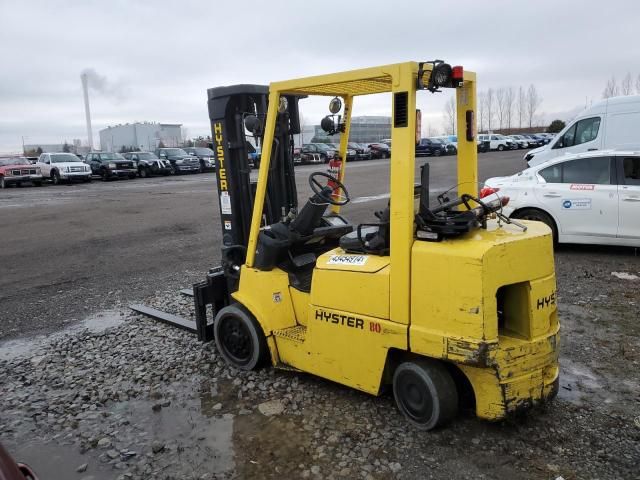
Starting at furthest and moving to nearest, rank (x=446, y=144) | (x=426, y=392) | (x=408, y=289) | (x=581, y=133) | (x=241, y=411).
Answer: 1. (x=446, y=144)
2. (x=581, y=133)
3. (x=241, y=411)
4. (x=426, y=392)
5. (x=408, y=289)

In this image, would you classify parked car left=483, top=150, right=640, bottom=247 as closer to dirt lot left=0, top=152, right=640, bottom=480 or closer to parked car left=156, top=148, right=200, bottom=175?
dirt lot left=0, top=152, right=640, bottom=480

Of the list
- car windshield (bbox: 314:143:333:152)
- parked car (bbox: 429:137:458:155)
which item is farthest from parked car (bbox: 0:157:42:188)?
parked car (bbox: 429:137:458:155)

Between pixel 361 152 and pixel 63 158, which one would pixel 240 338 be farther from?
pixel 361 152

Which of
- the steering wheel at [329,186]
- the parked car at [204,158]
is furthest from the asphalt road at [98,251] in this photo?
the parked car at [204,158]

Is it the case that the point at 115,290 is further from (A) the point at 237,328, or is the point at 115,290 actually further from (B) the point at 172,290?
(A) the point at 237,328

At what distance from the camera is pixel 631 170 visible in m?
8.37

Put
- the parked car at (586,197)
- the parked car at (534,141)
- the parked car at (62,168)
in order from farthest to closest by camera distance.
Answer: the parked car at (534,141) → the parked car at (62,168) → the parked car at (586,197)

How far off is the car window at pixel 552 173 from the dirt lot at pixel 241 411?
197cm

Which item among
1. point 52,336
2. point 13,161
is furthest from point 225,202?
point 13,161

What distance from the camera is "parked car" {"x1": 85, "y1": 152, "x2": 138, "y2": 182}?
30906mm

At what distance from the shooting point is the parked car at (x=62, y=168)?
93.8 ft

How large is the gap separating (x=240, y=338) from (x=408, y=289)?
183 centimetres

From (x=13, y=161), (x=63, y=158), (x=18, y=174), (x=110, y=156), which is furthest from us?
(x=110, y=156)

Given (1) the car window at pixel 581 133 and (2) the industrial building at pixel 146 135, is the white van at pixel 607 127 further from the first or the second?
(2) the industrial building at pixel 146 135
